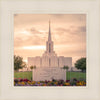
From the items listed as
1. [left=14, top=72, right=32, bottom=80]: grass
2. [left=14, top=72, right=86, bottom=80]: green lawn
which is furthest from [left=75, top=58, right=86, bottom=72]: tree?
[left=14, top=72, right=32, bottom=80]: grass

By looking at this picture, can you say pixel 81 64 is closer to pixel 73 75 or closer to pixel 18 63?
pixel 73 75

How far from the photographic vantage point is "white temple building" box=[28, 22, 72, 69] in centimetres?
199

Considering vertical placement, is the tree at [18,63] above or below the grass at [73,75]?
above

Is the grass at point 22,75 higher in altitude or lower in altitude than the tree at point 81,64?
lower

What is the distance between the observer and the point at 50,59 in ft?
6.55

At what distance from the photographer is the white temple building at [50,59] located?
1.99 meters

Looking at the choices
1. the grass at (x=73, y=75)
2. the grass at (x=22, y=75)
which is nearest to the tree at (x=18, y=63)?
the grass at (x=22, y=75)

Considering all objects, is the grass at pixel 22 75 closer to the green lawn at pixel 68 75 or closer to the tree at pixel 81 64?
the green lawn at pixel 68 75

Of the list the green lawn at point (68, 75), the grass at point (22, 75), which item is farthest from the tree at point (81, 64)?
the grass at point (22, 75)

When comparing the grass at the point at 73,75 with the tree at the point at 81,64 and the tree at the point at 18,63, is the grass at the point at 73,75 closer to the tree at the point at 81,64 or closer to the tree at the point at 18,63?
the tree at the point at 81,64

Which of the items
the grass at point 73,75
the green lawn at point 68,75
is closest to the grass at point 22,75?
the green lawn at point 68,75

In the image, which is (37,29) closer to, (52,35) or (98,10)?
(52,35)

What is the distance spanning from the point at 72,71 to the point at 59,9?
49 cm

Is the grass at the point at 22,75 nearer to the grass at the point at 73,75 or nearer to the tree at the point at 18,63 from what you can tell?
the tree at the point at 18,63
